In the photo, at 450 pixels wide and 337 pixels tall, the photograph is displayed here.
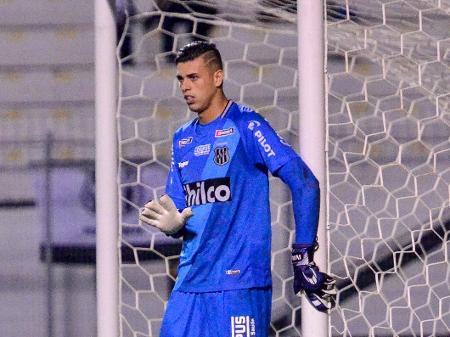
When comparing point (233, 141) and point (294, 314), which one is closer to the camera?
point (233, 141)

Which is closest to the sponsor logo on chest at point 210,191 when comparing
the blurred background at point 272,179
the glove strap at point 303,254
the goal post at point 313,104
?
the glove strap at point 303,254

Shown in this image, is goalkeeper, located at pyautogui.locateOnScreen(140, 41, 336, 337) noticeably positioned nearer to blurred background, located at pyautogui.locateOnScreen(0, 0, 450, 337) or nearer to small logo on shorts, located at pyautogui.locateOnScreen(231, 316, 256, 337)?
small logo on shorts, located at pyautogui.locateOnScreen(231, 316, 256, 337)

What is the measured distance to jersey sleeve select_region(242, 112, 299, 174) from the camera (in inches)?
104

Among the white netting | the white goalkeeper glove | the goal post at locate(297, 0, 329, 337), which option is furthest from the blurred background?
the white goalkeeper glove

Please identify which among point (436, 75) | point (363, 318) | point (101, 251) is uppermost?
point (436, 75)

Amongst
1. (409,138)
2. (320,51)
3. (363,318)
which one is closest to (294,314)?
(363,318)

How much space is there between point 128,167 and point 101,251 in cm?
40

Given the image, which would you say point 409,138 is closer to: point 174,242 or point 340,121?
point 340,121

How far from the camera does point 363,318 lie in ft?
12.0

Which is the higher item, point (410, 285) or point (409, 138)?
point (409, 138)

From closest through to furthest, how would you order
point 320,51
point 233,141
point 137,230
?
point 233,141 → point 320,51 → point 137,230

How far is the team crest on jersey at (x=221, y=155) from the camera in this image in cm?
270

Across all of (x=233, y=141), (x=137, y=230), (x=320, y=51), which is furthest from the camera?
(x=137, y=230)

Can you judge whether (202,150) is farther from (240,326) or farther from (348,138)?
(348,138)
